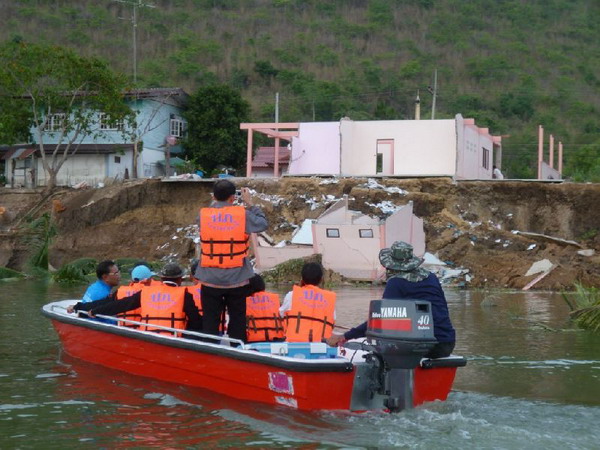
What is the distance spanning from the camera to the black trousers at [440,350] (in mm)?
8844

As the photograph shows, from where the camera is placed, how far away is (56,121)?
43.0 meters

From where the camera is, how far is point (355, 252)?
90.2 ft

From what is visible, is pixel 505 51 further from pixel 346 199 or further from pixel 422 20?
pixel 346 199

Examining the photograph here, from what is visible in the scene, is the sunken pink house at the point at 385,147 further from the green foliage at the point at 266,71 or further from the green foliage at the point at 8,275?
the green foliage at the point at 266,71

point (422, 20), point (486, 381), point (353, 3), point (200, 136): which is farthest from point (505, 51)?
point (486, 381)

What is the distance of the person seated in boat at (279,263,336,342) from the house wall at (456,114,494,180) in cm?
2616

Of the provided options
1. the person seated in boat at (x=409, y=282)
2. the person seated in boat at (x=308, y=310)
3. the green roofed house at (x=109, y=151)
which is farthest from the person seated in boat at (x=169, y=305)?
the green roofed house at (x=109, y=151)

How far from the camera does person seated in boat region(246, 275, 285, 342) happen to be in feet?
32.8

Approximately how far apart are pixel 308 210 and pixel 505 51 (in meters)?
75.5

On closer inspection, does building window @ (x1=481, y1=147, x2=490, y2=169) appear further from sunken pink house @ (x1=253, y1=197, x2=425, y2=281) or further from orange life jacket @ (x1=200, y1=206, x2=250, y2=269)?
orange life jacket @ (x1=200, y1=206, x2=250, y2=269)

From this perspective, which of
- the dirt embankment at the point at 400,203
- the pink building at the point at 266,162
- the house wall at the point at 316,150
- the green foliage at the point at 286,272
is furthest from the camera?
the pink building at the point at 266,162

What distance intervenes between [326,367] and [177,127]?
134 feet

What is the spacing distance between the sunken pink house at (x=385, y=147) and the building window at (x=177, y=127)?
1210 centimetres

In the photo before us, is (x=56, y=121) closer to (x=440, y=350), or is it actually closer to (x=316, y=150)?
(x=316, y=150)
